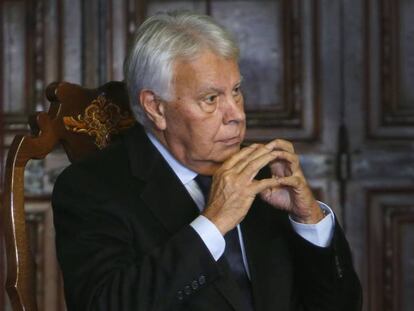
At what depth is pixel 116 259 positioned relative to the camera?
5.89 ft

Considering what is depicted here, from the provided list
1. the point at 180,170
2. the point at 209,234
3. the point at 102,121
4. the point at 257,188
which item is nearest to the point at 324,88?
the point at 102,121

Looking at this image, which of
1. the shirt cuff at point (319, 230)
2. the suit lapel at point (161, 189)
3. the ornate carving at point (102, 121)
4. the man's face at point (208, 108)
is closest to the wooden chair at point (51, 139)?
the ornate carving at point (102, 121)

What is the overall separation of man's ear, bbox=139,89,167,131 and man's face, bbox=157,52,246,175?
0.03 m

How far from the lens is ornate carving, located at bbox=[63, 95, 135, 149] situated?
2.13 metres

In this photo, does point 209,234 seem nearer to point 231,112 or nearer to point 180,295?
point 180,295

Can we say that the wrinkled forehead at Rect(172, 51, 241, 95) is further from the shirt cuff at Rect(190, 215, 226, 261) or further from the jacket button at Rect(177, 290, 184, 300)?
the jacket button at Rect(177, 290, 184, 300)

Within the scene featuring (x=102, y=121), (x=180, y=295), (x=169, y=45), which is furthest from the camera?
(x=102, y=121)

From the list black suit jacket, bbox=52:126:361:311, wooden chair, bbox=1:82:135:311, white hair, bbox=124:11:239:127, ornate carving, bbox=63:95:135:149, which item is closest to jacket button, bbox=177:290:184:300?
black suit jacket, bbox=52:126:361:311

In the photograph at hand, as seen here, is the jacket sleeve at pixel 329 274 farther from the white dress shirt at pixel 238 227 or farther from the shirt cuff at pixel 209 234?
the shirt cuff at pixel 209 234

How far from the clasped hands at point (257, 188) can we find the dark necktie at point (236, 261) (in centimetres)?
11

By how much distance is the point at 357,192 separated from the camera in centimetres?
318

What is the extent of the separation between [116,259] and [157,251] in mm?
84

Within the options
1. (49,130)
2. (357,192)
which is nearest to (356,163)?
(357,192)

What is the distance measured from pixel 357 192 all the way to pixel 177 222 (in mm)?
1388
